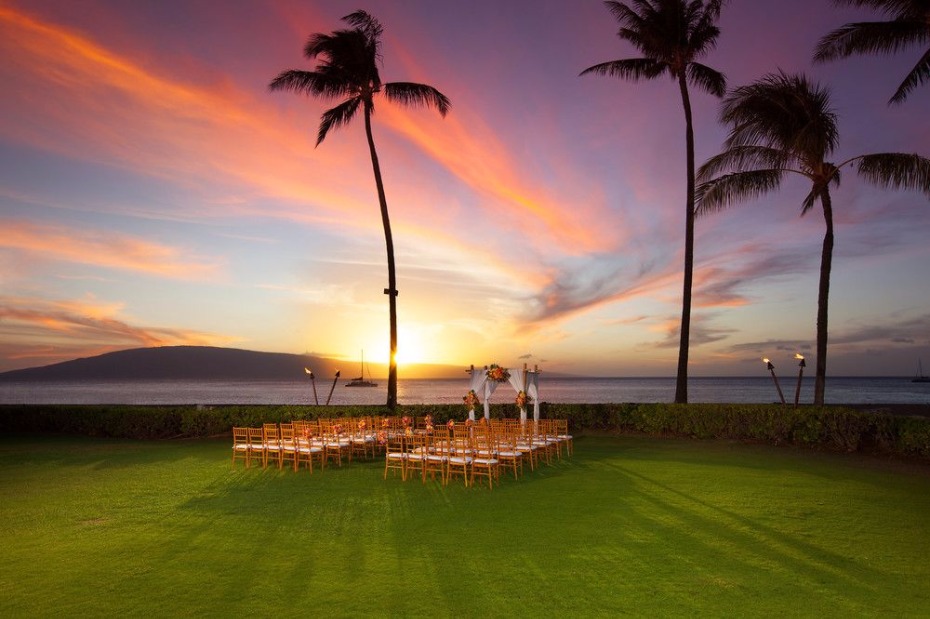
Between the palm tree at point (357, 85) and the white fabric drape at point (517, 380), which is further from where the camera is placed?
the palm tree at point (357, 85)

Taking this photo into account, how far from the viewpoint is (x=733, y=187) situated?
69.5 ft

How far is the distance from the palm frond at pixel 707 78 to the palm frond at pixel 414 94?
9418mm

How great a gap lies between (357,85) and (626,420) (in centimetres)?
1658

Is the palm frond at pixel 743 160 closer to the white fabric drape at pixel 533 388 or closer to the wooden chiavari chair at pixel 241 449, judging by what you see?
the white fabric drape at pixel 533 388

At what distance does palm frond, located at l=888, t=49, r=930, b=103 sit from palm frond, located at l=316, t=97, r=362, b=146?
59.9 feet

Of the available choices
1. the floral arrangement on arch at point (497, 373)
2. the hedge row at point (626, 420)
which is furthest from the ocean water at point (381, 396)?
the floral arrangement on arch at point (497, 373)

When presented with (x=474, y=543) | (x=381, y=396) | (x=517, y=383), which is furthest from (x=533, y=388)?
(x=381, y=396)

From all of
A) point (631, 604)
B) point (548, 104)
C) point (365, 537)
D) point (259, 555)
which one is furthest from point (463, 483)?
point (548, 104)

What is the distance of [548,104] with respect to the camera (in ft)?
65.5

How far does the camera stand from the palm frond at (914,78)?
1669cm

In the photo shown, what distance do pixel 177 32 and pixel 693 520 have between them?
17.4 m

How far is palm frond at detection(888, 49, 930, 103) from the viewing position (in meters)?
16.7

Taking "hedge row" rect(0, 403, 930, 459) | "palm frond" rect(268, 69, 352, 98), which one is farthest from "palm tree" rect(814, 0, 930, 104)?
"palm frond" rect(268, 69, 352, 98)

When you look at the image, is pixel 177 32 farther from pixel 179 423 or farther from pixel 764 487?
pixel 764 487
